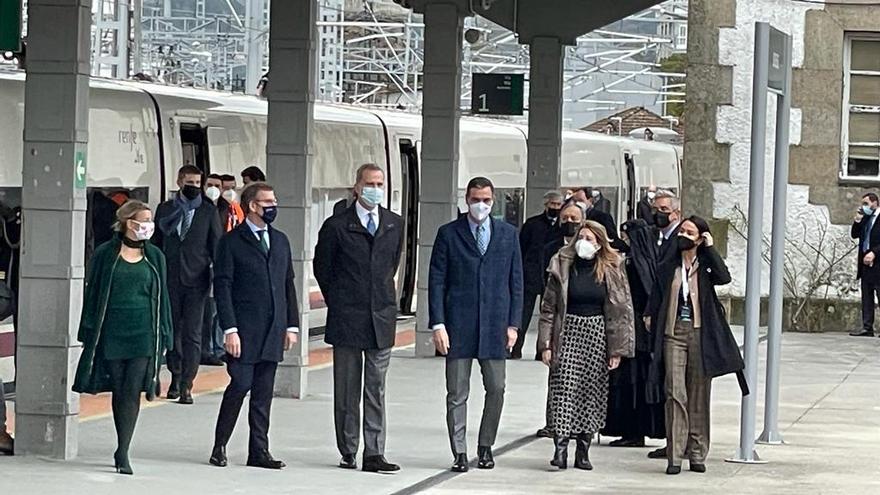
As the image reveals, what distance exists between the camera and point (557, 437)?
42.7 feet

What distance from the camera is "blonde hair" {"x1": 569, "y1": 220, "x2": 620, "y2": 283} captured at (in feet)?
42.3

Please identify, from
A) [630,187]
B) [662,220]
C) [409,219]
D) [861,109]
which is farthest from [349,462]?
[630,187]

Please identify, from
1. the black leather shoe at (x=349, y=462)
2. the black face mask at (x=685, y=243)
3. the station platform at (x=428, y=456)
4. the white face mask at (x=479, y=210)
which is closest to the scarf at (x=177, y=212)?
the station platform at (x=428, y=456)

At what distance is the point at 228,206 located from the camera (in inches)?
654

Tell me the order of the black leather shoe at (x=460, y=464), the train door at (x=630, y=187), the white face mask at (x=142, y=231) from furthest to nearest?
the train door at (x=630, y=187) < the black leather shoe at (x=460, y=464) < the white face mask at (x=142, y=231)

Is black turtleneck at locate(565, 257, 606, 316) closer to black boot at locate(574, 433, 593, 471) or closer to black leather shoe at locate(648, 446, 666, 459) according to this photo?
black boot at locate(574, 433, 593, 471)

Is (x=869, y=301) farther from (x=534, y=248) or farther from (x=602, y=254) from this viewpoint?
(x=602, y=254)

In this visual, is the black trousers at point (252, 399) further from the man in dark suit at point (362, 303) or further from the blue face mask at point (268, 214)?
the blue face mask at point (268, 214)

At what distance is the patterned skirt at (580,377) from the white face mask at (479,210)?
0.96 metres

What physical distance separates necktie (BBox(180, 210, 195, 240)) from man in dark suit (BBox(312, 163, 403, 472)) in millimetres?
3242

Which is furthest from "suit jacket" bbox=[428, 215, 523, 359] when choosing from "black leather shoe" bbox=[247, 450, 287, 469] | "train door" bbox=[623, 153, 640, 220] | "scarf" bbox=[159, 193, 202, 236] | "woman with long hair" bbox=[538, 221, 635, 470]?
"train door" bbox=[623, 153, 640, 220]

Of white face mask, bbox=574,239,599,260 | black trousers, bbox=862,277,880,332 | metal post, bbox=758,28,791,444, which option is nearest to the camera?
white face mask, bbox=574,239,599,260

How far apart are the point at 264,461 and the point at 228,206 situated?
450cm

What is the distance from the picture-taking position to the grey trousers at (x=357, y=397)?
12.5 meters
